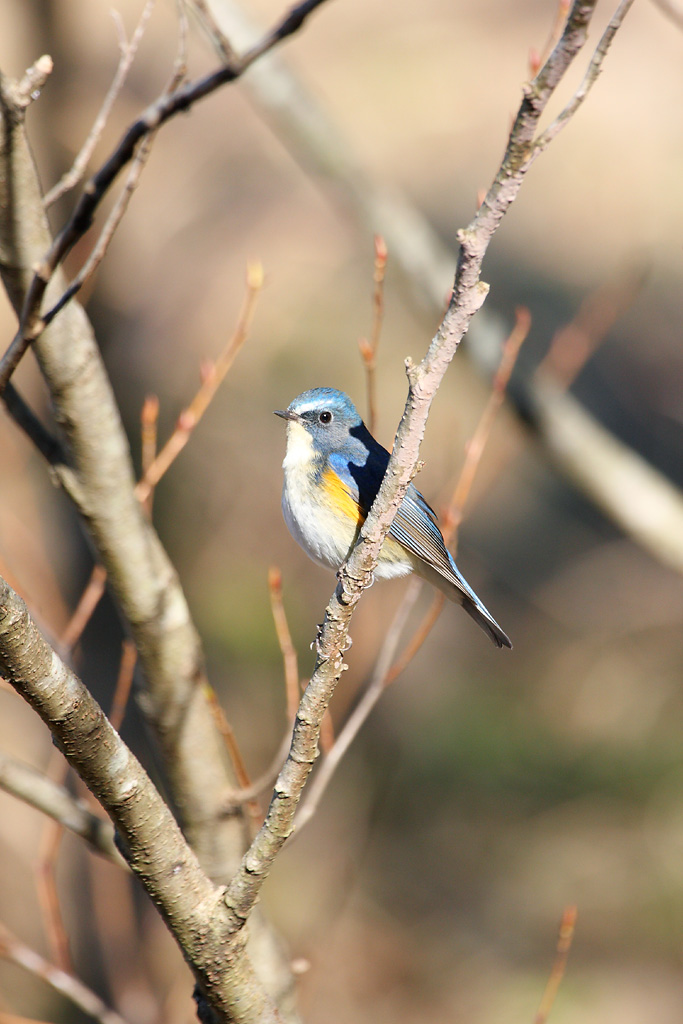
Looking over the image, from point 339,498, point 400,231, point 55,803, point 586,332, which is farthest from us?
point 586,332

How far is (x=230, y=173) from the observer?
1096 centimetres

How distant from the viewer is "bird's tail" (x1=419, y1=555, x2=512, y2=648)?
11.1 ft

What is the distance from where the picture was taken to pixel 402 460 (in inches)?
74.6

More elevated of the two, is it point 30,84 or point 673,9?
point 30,84

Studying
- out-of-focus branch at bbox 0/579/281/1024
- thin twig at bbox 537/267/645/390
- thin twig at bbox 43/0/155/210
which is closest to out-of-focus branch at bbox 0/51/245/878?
thin twig at bbox 43/0/155/210

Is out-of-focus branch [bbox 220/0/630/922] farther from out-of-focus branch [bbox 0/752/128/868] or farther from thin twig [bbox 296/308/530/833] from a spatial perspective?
out-of-focus branch [bbox 0/752/128/868]

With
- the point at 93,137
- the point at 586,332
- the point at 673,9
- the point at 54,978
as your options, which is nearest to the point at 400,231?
the point at 673,9

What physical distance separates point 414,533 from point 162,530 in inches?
187

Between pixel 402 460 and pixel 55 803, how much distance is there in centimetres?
159

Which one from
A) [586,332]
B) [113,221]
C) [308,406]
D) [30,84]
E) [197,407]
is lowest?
[586,332]

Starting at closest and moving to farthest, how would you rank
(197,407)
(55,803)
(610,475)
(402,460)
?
(402,460) < (55,803) < (197,407) < (610,475)

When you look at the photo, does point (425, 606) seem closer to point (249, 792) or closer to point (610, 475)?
point (610, 475)

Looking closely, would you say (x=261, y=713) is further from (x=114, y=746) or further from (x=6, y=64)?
(x=6, y=64)

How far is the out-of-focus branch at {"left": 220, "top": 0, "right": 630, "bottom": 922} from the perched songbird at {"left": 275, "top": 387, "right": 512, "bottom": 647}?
0.98 meters
